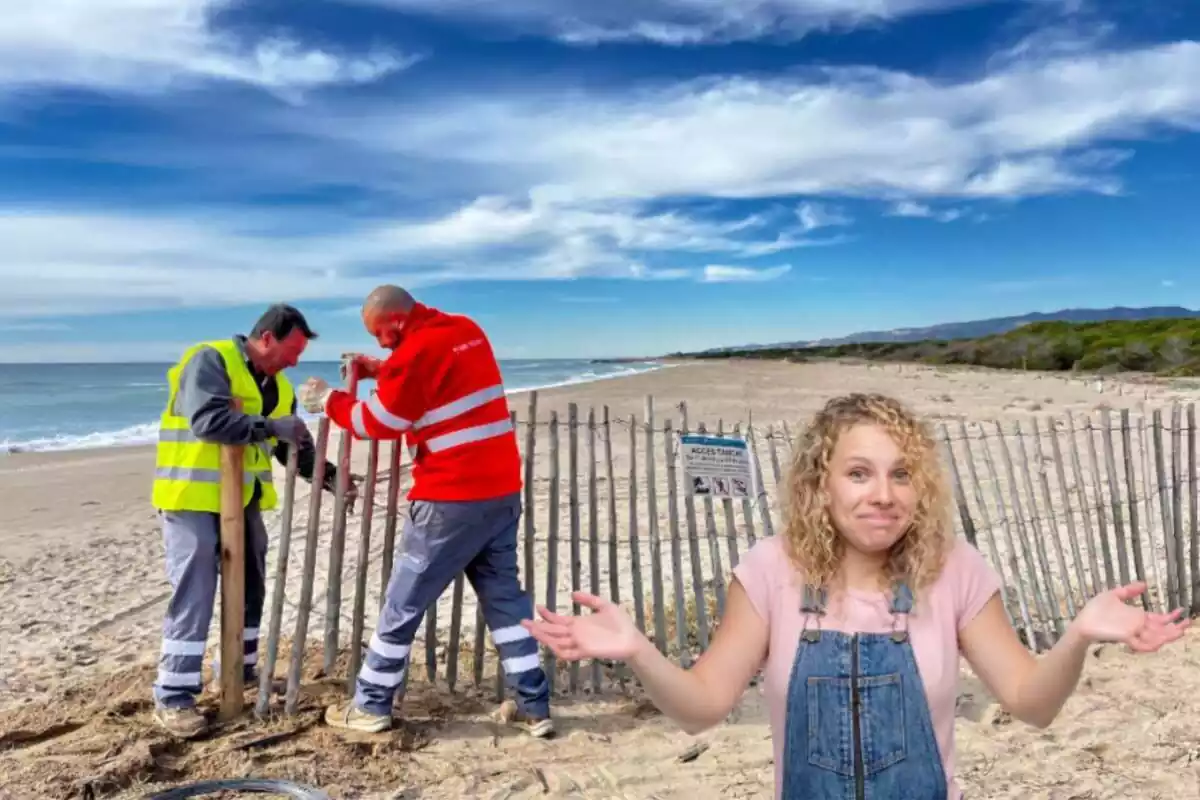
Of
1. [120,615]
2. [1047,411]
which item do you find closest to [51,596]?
[120,615]

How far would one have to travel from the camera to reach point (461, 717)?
434cm

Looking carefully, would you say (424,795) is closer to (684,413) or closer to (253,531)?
(253,531)

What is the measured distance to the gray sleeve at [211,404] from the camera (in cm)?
389

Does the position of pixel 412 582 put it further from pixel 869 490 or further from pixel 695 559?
pixel 869 490


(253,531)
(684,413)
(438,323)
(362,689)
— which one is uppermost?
(438,323)

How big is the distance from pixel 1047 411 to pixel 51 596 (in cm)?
1568

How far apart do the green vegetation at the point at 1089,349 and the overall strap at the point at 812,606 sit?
3009 cm

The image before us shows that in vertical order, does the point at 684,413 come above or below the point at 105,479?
above

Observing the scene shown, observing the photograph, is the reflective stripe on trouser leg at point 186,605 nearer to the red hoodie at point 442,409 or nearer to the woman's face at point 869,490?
the red hoodie at point 442,409

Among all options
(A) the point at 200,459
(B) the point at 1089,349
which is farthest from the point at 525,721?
(B) the point at 1089,349

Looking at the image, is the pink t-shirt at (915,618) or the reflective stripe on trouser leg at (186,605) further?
the reflective stripe on trouser leg at (186,605)

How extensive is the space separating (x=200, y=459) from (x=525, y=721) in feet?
6.00

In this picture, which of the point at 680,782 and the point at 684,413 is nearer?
the point at 680,782

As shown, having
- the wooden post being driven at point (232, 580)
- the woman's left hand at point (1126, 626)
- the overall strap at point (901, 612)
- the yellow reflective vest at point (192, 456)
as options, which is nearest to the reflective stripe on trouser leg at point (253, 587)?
the wooden post being driven at point (232, 580)
